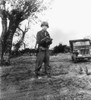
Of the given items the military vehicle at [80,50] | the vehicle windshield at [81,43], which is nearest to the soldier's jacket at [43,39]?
the military vehicle at [80,50]

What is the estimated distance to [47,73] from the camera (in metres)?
9.29

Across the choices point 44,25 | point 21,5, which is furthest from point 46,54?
point 21,5

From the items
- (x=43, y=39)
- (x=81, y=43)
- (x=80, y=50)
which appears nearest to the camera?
(x=43, y=39)

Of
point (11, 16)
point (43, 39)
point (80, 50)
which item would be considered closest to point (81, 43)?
point (80, 50)

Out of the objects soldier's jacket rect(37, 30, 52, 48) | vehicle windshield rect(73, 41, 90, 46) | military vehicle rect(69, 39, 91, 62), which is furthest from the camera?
vehicle windshield rect(73, 41, 90, 46)

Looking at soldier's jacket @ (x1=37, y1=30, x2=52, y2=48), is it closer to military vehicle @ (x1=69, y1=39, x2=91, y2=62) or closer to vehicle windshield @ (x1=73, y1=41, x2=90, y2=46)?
military vehicle @ (x1=69, y1=39, x2=91, y2=62)

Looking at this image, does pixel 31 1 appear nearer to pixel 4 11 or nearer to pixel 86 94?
pixel 4 11

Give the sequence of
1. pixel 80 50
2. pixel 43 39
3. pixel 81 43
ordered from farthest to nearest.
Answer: pixel 81 43
pixel 80 50
pixel 43 39

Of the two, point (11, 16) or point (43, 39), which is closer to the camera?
point (43, 39)

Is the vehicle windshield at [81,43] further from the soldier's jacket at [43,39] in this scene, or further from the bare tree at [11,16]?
the soldier's jacket at [43,39]

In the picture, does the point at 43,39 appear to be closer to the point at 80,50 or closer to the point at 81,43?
the point at 80,50

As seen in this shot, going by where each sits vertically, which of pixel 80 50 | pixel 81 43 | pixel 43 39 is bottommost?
pixel 80 50

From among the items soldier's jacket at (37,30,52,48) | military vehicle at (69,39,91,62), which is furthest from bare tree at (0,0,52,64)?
soldier's jacket at (37,30,52,48)

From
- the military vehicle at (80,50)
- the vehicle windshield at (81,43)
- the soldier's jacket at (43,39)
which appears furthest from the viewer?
the vehicle windshield at (81,43)
